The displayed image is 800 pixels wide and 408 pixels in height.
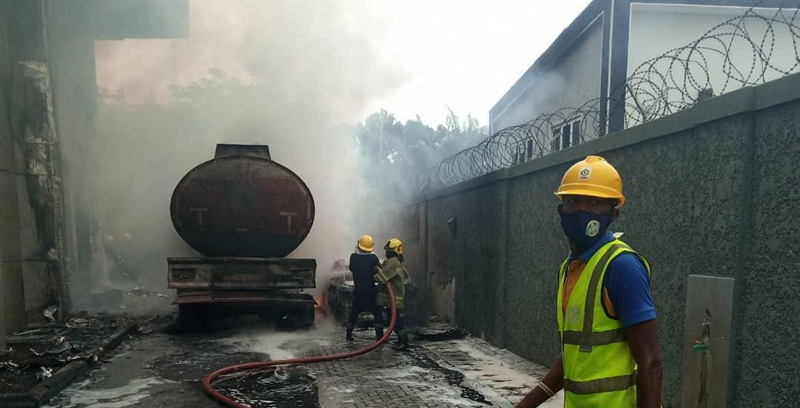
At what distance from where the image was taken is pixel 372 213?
16812 mm

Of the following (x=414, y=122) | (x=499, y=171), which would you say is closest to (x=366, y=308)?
(x=499, y=171)

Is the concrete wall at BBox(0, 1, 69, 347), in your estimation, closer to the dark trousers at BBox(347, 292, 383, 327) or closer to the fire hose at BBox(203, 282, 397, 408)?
the fire hose at BBox(203, 282, 397, 408)

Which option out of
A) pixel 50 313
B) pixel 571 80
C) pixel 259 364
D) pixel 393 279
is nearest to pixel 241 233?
pixel 393 279

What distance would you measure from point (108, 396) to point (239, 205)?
3.96 m

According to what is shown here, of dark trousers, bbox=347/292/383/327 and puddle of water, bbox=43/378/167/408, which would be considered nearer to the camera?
puddle of water, bbox=43/378/167/408

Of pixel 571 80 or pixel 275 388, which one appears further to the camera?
pixel 571 80

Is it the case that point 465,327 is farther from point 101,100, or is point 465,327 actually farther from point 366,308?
point 101,100

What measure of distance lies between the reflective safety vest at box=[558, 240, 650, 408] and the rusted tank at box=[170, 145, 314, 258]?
23.6 feet

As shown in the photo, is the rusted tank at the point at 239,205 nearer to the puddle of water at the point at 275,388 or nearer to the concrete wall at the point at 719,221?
the puddle of water at the point at 275,388

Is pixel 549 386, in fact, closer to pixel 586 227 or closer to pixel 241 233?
pixel 586 227

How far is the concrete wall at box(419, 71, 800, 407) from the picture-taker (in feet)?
9.53

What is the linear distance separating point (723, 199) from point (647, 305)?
190cm

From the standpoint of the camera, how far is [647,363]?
6.23ft

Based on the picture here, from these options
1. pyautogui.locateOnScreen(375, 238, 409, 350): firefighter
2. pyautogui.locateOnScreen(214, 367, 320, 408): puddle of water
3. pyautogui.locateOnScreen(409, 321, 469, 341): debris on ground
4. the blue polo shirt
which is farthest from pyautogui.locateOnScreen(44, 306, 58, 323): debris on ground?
the blue polo shirt
